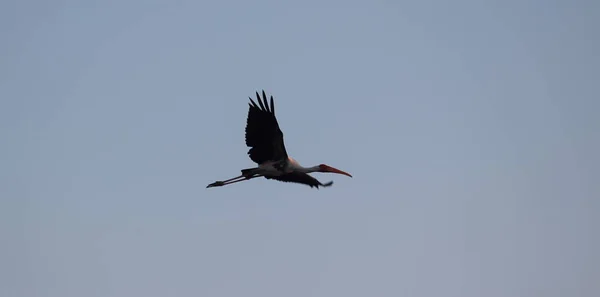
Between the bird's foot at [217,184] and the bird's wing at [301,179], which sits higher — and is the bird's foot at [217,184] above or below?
below

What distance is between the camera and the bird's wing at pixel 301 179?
38656 millimetres

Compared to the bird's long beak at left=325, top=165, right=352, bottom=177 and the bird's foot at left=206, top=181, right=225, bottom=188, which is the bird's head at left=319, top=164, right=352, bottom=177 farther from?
the bird's foot at left=206, top=181, right=225, bottom=188

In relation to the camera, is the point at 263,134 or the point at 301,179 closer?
the point at 263,134

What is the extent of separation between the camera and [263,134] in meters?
36.2

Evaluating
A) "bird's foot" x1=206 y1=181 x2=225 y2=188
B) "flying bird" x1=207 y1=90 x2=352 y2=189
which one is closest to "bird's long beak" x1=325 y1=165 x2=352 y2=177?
"flying bird" x1=207 y1=90 x2=352 y2=189

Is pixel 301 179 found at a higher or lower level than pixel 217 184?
higher

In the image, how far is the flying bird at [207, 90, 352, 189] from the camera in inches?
1395

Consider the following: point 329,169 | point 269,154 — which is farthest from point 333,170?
point 269,154

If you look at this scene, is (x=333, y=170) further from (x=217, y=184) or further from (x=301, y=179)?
(x=217, y=184)

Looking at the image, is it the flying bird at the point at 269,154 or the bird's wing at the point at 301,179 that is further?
the bird's wing at the point at 301,179

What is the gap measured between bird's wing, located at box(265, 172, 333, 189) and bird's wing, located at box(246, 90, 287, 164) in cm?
168

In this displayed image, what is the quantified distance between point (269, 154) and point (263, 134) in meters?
1.03

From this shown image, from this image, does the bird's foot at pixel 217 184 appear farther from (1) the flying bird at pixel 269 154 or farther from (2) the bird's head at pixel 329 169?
(2) the bird's head at pixel 329 169

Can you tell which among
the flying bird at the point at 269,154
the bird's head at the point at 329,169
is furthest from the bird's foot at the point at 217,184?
the bird's head at the point at 329,169
